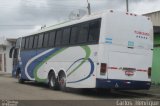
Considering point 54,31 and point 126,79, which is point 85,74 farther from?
point 54,31

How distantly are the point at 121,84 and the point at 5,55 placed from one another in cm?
4248

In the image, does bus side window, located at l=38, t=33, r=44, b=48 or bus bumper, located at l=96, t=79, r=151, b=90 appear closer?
bus bumper, located at l=96, t=79, r=151, b=90

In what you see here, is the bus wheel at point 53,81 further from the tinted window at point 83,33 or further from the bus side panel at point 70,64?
the tinted window at point 83,33

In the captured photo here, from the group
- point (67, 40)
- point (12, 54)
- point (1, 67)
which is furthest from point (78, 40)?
point (1, 67)

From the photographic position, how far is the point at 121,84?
18.4 m

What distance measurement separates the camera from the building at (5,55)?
187ft

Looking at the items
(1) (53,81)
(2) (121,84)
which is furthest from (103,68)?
(1) (53,81)

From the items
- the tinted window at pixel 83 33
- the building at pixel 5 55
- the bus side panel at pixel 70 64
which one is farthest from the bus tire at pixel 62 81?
the building at pixel 5 55

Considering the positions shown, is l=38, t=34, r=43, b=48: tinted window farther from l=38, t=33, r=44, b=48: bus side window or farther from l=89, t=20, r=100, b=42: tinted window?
l=89, t=20, r=100, b=42: tinted window

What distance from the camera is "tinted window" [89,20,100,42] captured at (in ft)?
60.0

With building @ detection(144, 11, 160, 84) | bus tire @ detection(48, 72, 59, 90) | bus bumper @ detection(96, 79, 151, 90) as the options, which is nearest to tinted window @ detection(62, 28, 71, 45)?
bus tire @ detection(48, 72, 59, 90)

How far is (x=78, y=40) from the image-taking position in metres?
19.9

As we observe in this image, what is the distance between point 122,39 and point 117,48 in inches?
18.3

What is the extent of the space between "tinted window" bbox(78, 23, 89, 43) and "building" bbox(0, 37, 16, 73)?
37100 millimetres
